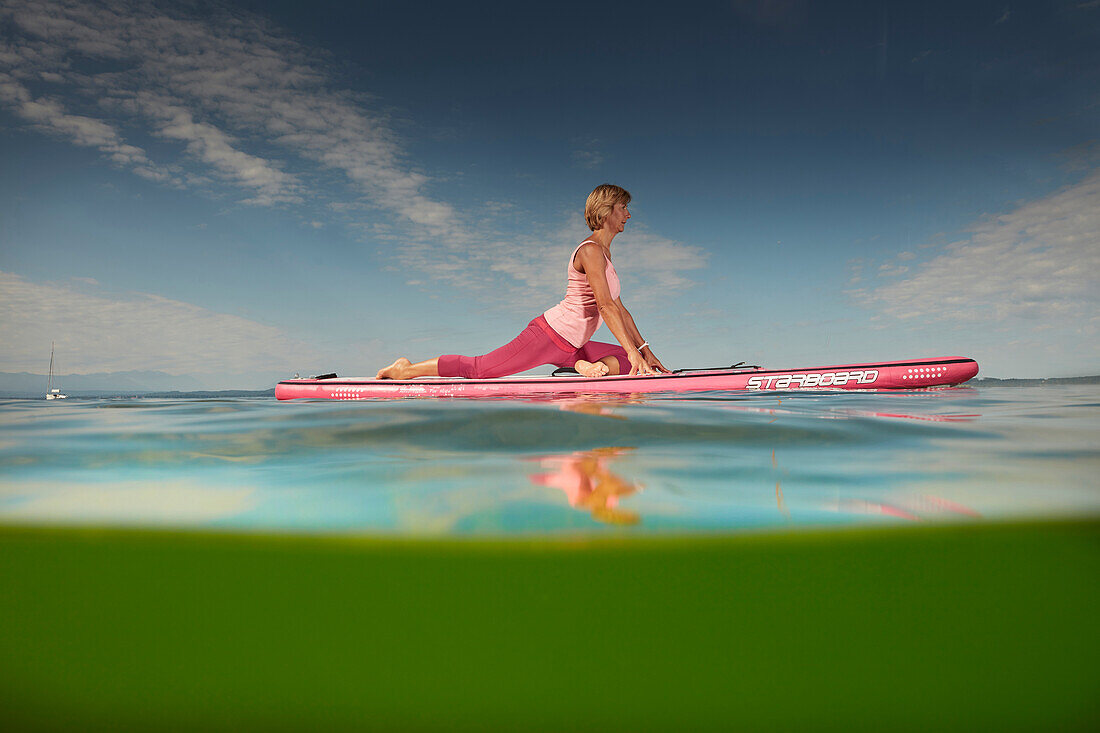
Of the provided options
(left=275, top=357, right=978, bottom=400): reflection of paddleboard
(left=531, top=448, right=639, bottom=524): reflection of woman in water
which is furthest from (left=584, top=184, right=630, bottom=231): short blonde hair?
(left=531, top=448, right=639, bottom=524): reflection of woman in water

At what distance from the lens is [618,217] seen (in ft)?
18.2

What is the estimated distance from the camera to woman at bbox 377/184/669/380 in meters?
5.34

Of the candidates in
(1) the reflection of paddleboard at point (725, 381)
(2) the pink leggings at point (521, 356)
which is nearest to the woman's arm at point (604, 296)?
(1) the reflection of paddleboard at point (725, 381)

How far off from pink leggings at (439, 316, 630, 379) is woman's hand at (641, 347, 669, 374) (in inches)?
31.7

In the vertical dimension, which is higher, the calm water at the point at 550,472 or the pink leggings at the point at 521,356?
the pink leggings at the point at 521,356

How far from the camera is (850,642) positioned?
2.61 feet

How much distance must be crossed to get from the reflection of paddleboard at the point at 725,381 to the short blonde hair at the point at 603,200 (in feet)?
5.57

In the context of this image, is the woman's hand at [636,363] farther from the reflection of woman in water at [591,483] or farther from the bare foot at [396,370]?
the reflection of woman in water at [591,483]

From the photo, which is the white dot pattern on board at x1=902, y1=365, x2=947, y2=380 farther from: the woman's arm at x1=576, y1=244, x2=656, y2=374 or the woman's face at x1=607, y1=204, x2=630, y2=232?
the woman's face at x1=607, y1=204, x2=630, y2=232

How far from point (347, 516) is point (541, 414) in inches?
65.5

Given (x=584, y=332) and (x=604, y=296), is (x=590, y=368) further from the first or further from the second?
(x=604, y=296)

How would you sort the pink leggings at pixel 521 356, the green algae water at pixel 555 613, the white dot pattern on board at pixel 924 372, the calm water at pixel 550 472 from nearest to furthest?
1. the green algae water at pixel 555 613
2. the calm water at pixel 550 472
3. the white dot pattern on board at pixel 924 372
4. the pink leggings at pixel 521 356

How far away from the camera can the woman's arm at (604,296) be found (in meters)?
5.25

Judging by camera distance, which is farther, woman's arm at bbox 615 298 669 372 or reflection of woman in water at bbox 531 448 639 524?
woman's arm at bbox 615 298 669 372
